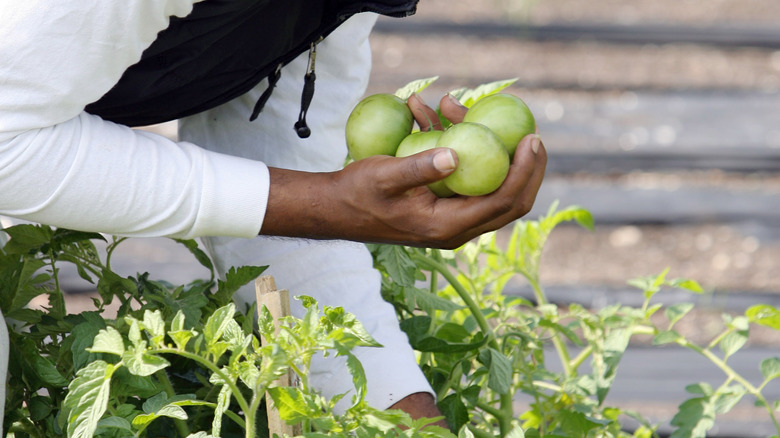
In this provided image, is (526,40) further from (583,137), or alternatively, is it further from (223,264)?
(223,264)

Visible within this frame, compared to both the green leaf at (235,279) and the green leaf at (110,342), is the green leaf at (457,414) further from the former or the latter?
the green leaf at (110,342)

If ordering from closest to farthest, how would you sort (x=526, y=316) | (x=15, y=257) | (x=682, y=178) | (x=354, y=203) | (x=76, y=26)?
(x=76, y=26)
(x=354, y=203)
(x=15, y=257)
(x=526, y=316)
(x=682, y=178)

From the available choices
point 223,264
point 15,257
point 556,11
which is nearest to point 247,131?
point 223,264

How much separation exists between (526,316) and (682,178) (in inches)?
62.2

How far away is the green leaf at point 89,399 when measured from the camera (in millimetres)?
768

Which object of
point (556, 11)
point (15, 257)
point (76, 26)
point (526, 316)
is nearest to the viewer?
point (76, 26)

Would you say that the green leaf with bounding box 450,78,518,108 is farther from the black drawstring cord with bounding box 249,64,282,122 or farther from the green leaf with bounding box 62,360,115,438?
the green leaf with bounding box 62,360,115,438

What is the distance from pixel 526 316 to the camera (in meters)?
1.52

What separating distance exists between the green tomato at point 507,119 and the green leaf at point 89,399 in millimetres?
489

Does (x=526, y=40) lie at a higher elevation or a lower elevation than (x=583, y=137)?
higher

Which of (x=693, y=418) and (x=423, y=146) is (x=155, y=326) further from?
(x=693, y=418)

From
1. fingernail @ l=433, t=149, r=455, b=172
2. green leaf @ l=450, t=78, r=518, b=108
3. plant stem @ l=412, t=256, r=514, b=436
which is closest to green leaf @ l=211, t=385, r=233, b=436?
fingernail @ l=433, t=149, r=455, b=172

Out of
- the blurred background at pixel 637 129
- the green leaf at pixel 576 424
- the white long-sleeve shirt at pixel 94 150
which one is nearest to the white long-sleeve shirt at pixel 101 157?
the white long-sleeve shirt at pixel 94 150

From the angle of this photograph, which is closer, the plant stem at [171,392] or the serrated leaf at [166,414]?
the serrated leaf at [166,414]
